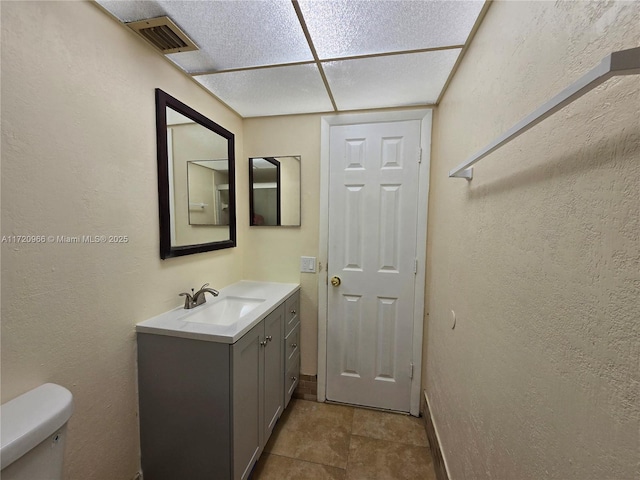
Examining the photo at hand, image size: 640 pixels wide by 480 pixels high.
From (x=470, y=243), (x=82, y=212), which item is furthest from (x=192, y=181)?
(x=470, y=243)

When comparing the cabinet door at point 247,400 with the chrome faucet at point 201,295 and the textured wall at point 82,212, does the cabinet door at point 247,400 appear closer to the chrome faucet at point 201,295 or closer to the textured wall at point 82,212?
the chrome faucet at point 201,295

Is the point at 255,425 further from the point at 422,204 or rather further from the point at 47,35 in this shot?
the point at 47,35

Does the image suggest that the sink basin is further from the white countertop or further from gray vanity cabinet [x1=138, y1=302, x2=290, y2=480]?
gray vanity cabinet [x1=138, y1=302, x2=290, y2=480]

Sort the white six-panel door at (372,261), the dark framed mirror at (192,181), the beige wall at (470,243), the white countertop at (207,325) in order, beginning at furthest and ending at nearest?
1. the white six-panel door at (372,261)
2. the dark framed mirror at (192,181)
3. the white countertop at (207,325)
4. the beige wall at (470,243)

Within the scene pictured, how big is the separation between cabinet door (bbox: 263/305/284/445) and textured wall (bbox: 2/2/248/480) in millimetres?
592

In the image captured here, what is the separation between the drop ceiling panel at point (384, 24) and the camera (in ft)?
3.29

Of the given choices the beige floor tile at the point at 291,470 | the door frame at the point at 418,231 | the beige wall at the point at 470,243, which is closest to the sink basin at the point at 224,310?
the beige wall at the point at 470,243

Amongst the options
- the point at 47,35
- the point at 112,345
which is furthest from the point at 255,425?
the point at 47,35

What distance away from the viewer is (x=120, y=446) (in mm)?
1152

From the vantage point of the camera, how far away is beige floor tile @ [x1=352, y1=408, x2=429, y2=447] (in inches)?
68.5

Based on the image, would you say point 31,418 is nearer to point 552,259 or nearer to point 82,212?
point 82,212

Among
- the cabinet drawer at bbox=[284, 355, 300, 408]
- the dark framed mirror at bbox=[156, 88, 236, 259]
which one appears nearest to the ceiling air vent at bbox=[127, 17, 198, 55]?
the dark framed mirror at bbox=[156, 88, 236, 259]

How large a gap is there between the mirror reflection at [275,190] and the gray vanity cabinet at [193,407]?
102cm

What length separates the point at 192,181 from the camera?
1539mm
